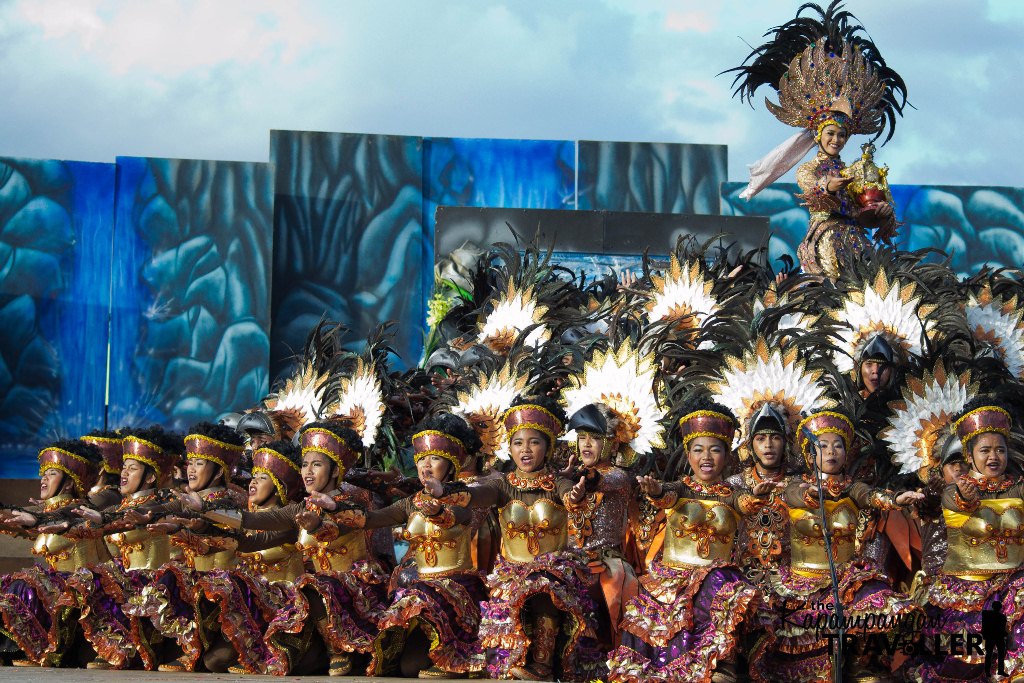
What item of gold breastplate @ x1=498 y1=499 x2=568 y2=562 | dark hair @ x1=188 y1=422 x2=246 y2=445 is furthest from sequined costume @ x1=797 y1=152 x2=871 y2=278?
dark hair @ x1=188 y1=422 x2=246 y2=445

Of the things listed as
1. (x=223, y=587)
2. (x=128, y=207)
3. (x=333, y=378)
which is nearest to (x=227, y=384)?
(x=128, y=207)

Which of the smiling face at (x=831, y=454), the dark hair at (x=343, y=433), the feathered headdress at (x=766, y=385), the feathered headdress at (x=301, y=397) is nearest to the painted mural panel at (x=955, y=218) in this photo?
the feathered headdress at (x=301, y=397)

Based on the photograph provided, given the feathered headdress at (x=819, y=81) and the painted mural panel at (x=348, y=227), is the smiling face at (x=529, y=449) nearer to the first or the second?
the feathered headdress at (x=819, y=81)

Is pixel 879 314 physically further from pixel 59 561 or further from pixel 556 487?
pixel 59 561

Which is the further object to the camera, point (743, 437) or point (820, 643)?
point (743, 437)

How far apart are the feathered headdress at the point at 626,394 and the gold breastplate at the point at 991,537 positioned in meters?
1.82

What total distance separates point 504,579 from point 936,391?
2483 mm

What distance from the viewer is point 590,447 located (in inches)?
318

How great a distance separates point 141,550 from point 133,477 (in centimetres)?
48

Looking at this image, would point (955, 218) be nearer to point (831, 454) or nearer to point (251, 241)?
point (251, 241)

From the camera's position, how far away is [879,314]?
9.23 metres

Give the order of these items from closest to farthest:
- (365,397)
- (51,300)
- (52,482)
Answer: (52,482) < (365,397) < (51,300)

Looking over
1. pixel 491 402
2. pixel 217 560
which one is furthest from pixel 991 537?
pixel 217 560

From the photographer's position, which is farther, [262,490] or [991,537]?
[262,490]
